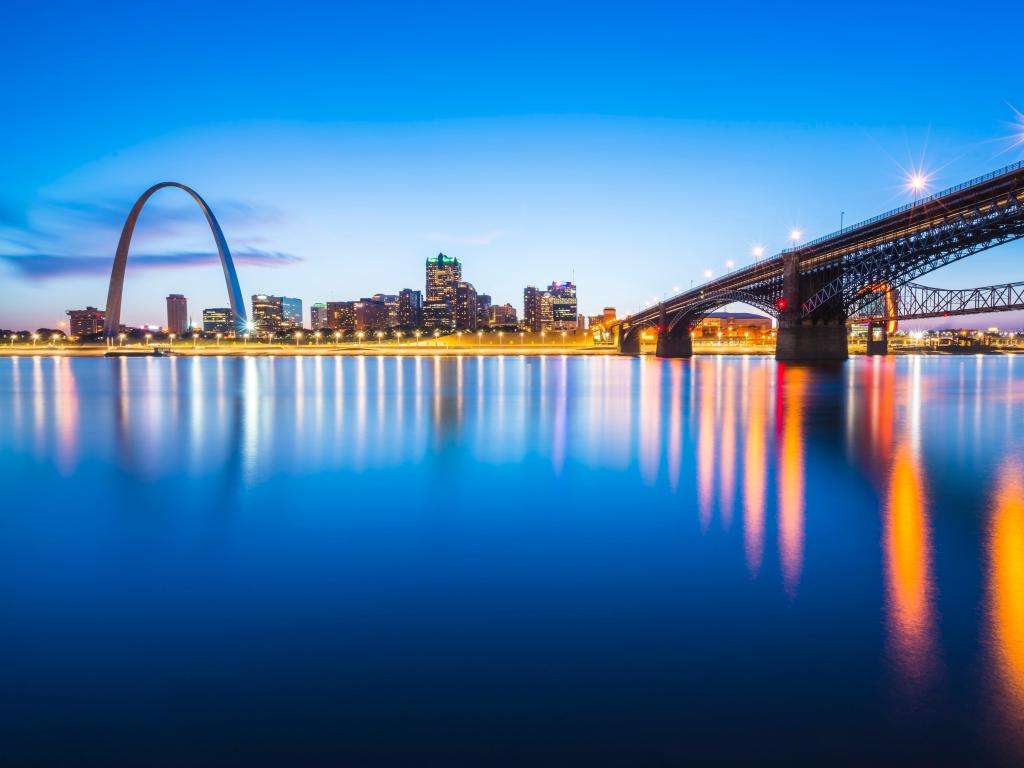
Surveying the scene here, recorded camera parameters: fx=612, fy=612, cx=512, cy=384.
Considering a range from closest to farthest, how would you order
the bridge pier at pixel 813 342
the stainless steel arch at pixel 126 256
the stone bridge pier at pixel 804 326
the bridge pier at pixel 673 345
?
the stone bridge pier at pixel 804 326, the bridge pier at pixel 813 342, the stainless steel arch at pixel 126 256, the bridge pier at pixel 673 345

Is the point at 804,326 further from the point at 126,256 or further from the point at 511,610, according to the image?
the point at 126,256

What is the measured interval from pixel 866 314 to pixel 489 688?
5438 inches

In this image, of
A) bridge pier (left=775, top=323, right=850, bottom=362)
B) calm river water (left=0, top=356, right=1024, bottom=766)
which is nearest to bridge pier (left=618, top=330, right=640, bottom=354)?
bridge pier (left=775, top=323, right=850, bottom=362)

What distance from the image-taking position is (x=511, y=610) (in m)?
6.10

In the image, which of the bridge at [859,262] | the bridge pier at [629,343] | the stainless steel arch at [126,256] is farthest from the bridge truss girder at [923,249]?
the stainless steel arch at [126,256]

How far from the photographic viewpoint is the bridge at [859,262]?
45812 mm

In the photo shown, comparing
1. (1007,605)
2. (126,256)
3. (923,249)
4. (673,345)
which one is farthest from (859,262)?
(126,256)

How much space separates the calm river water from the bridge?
41551 millimetres

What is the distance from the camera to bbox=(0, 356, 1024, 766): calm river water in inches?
161

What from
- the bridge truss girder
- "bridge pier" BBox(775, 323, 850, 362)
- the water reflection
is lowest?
the water reflection

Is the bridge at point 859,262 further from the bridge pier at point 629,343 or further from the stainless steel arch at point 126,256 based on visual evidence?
the stainless steel arch at point 126,256

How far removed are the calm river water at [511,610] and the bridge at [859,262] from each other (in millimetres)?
41551

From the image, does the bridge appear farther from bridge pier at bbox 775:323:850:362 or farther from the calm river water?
the calm river water

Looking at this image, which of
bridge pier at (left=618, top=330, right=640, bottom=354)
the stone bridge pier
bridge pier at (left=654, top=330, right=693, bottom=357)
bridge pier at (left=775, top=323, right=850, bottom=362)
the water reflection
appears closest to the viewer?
the water reflection
